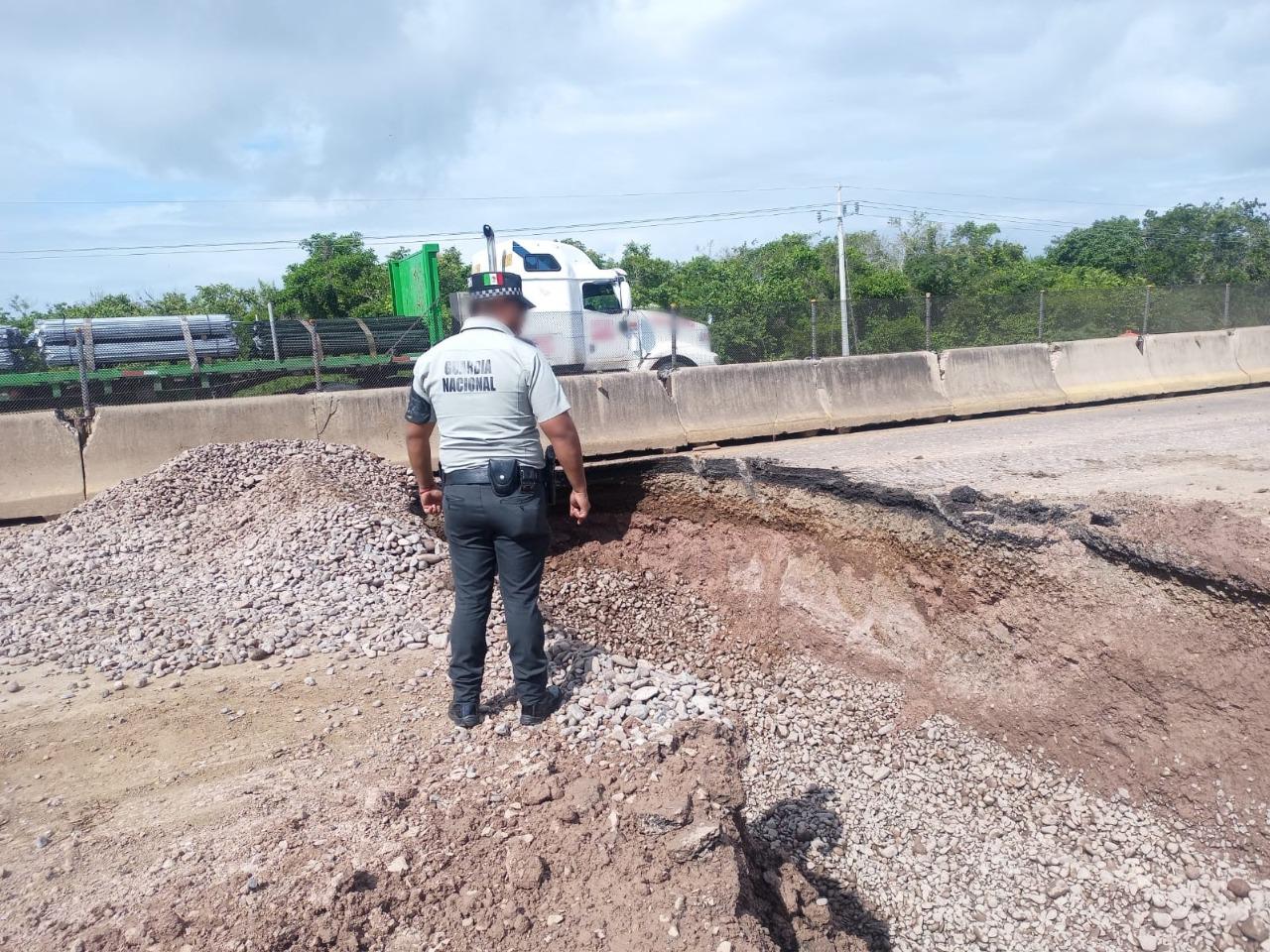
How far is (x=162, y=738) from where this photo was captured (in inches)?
169

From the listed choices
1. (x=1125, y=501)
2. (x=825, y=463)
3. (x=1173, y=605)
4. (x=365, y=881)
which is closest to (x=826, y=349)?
(x=825, y=463)

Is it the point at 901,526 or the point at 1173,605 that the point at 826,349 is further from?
the point at 1173,605

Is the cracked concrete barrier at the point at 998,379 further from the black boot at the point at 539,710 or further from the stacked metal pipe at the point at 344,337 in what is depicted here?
the black boot at the point at 539,710

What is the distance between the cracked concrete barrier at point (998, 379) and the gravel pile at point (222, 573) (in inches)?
325

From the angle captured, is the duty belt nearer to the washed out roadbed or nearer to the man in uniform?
the man in uniform

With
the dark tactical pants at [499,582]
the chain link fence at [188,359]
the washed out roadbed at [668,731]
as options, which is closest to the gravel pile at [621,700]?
the washed out roadbed at [668,731]

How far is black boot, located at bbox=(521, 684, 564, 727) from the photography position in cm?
417

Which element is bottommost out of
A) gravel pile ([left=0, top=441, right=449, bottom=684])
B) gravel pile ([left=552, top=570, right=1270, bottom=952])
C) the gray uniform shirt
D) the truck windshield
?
gravel pile ([left=552, top=570, right=1270, bottom=952])

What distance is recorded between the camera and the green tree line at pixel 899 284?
52.0 feet

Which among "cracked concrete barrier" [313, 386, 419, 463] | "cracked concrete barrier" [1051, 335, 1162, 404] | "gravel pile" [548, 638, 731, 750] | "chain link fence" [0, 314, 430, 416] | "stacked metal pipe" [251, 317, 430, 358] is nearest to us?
"gravel pile" [548, 638, 731, 750]

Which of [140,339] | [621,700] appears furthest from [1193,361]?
[140,339]

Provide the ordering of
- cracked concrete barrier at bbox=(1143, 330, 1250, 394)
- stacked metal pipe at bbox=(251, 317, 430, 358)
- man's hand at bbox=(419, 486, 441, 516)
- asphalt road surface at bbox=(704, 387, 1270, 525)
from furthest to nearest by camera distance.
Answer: cracked concrete barrier at bbox=(1143, 330, 1250, 394), stacked metal pipe at bbox=(251, 317, 430, 358), asphalt road surface at bbox=(704, 387, 1270, 525), man's hand at bbox=(419, 486, 441, 516)

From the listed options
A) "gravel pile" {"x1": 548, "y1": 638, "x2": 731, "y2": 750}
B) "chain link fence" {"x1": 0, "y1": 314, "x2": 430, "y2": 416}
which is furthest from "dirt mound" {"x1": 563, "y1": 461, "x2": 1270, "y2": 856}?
"chain link fence" {"x1": 0, "y1": 314, "x2": 430, "y2": 416}

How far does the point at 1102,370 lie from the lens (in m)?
13.9
